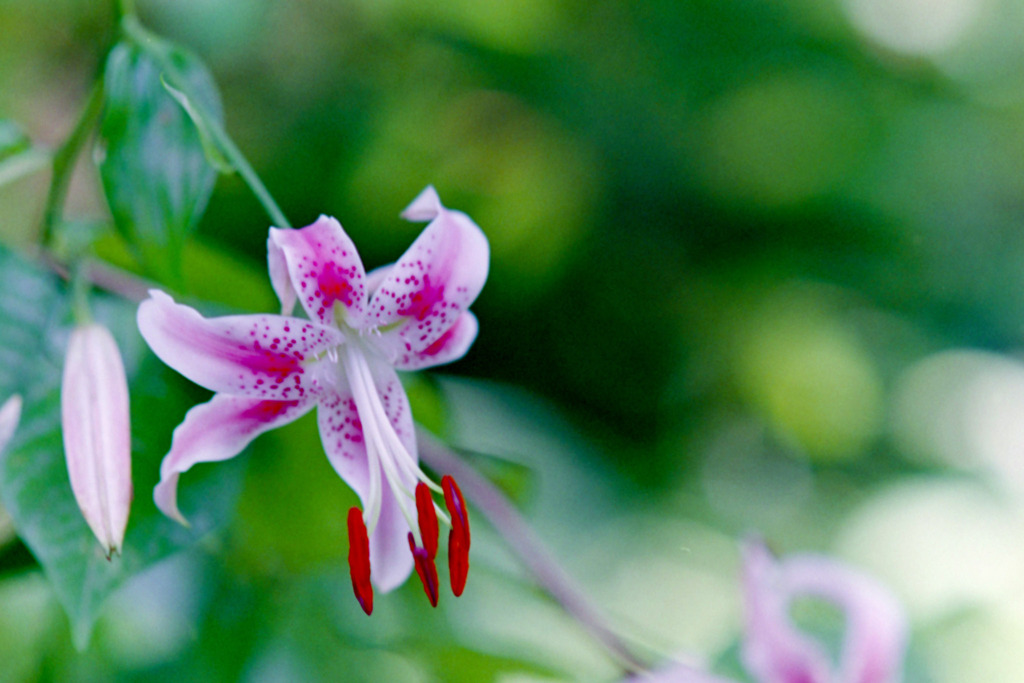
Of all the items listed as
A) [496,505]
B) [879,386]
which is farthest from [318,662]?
[879,386]

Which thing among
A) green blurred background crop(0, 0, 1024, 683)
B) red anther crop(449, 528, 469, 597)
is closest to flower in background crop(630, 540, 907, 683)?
red anther crop(449, 528, 469, 597)

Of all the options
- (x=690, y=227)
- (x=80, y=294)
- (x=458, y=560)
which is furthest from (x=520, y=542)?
(x=690, y=227)

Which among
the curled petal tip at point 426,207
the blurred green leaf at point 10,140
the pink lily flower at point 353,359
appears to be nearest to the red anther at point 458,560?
the pink lily flower at point 353,359

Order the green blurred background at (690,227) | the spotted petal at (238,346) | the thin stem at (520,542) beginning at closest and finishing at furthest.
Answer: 1. the spotted petal at (238,346)
2. the thin stem at (520,542)
3. the green blurred background at (690,227)

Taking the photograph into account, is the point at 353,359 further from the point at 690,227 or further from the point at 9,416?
the point at 690,227

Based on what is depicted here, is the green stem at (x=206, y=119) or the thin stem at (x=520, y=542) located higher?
the thin stem at (x=520, y=542)

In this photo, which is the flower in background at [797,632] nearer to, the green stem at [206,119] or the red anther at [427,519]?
the red anther at [427,519]

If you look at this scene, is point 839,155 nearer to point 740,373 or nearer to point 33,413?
point 740,373
